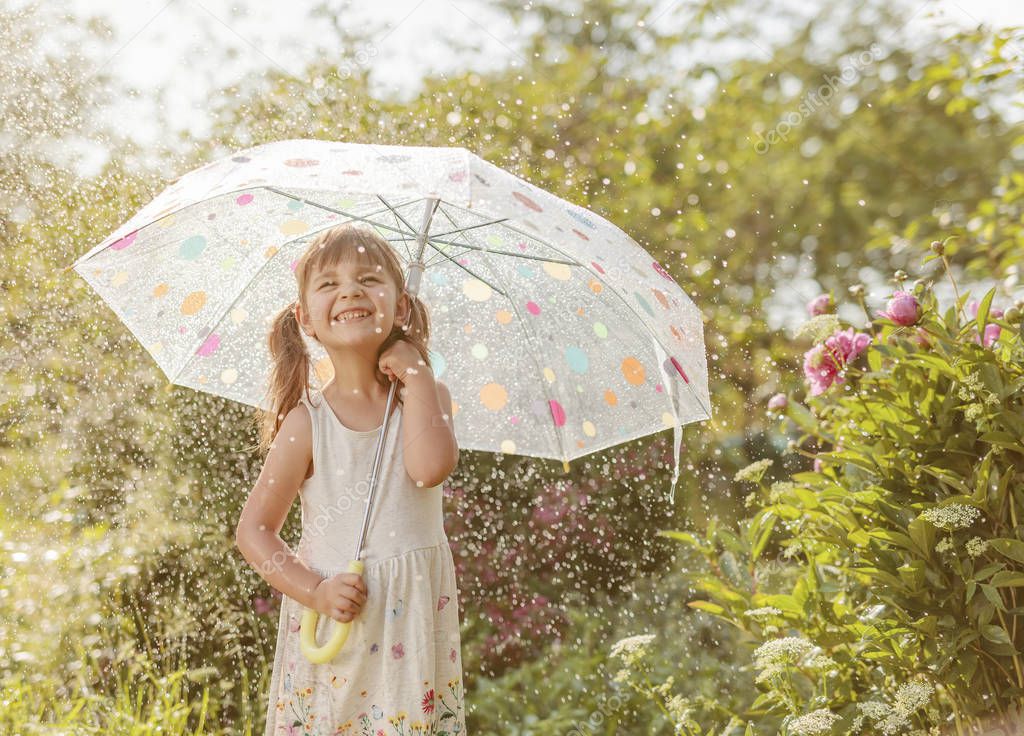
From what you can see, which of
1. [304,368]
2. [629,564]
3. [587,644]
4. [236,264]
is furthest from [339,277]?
[629,564]

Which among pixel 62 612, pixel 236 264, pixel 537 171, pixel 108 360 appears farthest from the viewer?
pixel 537 171

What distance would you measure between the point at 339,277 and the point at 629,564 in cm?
263

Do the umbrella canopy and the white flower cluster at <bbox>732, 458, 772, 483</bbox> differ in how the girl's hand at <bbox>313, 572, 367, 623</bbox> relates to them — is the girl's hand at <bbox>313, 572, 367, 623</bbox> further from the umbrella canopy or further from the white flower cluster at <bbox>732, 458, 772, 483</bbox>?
the white flower cluster at <bbox>732, 458, 772, 483</bbox>

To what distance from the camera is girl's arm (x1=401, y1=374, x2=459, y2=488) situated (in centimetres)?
171

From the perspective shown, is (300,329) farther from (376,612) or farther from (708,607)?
(708,607)

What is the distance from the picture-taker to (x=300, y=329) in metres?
1.99

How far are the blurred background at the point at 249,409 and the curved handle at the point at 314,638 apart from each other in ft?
4.72

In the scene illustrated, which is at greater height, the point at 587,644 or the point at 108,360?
the point at 108,360

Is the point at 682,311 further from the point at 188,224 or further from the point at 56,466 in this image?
the point at 56,466

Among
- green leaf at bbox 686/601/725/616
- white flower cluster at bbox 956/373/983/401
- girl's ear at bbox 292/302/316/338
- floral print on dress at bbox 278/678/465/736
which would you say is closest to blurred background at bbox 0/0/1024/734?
green leaf at bbox 686/601/725/616

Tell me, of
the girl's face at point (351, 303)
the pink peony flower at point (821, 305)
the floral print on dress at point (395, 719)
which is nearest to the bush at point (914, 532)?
the pink peony flower at point (821, 305)

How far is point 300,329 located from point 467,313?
41 centimetres

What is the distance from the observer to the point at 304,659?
1726mm

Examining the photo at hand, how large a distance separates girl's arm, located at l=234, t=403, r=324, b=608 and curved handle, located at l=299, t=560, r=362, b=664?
0.11 feet
